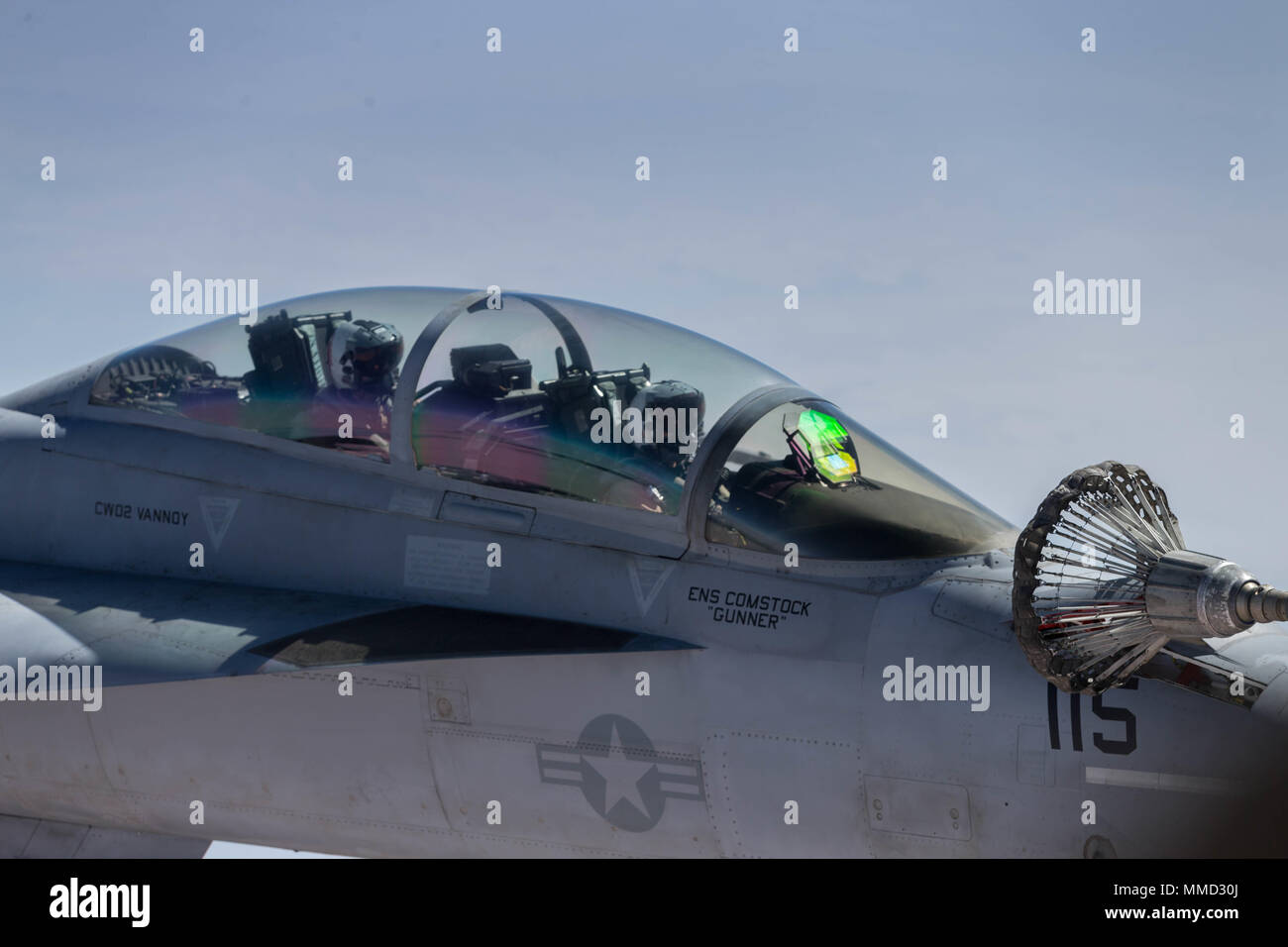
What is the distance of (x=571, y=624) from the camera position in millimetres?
6230

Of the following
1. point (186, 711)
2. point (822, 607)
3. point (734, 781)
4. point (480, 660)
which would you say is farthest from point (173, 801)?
point (822, 607)

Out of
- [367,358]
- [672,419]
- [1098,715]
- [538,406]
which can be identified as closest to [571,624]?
[672,419]

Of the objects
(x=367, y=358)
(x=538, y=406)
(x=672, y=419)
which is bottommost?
(x=672, y=419)

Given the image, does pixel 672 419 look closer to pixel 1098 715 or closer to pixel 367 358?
pixel 367 358

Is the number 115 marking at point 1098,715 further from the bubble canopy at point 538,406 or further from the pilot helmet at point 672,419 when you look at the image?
the pilot helmet at point 672,419

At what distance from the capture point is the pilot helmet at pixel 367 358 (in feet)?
23.8

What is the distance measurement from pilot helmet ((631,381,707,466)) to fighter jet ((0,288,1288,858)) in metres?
0.02

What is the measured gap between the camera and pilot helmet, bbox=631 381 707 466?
21.2ft

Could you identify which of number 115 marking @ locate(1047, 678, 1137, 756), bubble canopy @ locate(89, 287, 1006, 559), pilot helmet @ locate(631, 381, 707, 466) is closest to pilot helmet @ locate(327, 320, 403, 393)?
bubble canopy @ locate(89, 287, 1006, 559)

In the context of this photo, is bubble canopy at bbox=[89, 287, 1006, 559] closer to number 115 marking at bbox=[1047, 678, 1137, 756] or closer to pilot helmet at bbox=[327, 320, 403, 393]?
pilot helmet at bbox=[327, 320, 403, 393]

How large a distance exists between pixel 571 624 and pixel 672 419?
1.14m

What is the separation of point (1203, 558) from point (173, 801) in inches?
200

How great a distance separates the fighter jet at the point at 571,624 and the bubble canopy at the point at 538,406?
20 mm

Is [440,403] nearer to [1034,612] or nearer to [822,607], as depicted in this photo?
[822,607]
